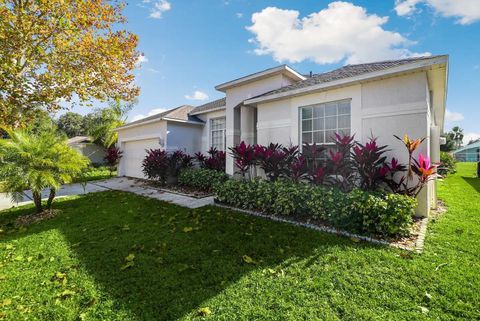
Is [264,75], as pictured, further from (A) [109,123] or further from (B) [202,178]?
(A) [109,123]

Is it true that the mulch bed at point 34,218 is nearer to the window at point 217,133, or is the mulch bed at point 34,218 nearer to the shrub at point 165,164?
the shrub at point 165,164

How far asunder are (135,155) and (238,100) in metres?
9.36

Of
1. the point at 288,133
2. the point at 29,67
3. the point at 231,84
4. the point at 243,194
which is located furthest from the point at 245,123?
the point at 29,67

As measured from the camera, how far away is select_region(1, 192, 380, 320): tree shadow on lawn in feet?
9.87

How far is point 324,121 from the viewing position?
7516 mm

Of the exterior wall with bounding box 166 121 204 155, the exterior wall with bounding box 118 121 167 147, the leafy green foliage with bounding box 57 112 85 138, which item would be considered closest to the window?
the exterior wall with bounding box 166 121 204 155

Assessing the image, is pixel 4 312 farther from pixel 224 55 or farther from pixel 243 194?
pixel 224 55

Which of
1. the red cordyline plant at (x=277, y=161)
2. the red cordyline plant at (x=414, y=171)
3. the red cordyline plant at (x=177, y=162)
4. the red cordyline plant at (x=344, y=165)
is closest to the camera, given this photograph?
the red cordyline plant at (x=414, y=171)

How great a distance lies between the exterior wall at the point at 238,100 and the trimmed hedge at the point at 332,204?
10.4 feet

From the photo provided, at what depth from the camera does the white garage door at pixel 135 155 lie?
568 inches

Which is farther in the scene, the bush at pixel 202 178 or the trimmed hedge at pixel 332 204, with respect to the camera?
the bush at pixel 202 178

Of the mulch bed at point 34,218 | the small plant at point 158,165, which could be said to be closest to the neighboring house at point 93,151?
the small plant at point 158,165

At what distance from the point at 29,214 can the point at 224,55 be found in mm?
10224

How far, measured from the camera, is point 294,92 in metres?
7.60
